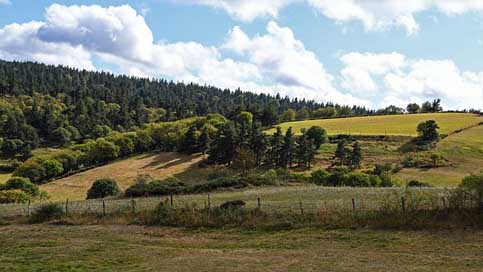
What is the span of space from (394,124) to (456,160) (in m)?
45.1

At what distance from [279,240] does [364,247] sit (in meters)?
4.65

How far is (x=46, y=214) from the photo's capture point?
38906mm

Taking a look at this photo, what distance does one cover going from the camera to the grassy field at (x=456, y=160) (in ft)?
300

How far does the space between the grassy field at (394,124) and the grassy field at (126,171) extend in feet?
107

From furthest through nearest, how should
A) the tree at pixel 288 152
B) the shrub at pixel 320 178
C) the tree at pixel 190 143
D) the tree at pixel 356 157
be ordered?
the tree at pixel 190 143 → the tree at pixel 288 152 → the tree at pixel 356 157 → the shrub at pixel 320 178

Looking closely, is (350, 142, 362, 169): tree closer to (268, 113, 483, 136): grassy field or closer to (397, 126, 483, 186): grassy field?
(397, 126, 483, 186): grassy field

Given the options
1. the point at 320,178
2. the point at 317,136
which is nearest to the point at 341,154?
the point at 317,136

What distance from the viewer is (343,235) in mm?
28625

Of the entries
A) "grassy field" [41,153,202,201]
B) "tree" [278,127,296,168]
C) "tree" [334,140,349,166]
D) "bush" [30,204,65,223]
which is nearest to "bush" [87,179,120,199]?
"grassy field" [41,153,202,201]

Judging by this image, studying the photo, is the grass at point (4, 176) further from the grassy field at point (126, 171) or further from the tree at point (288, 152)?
the tree at point (288, 152)

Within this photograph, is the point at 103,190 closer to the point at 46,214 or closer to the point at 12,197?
the point at 12,197

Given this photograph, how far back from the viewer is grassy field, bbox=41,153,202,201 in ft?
364

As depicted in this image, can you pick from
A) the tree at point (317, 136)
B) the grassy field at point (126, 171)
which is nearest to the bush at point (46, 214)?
the grassy field at point (126, 171)

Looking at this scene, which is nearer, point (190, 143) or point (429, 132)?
point (429, 132)
